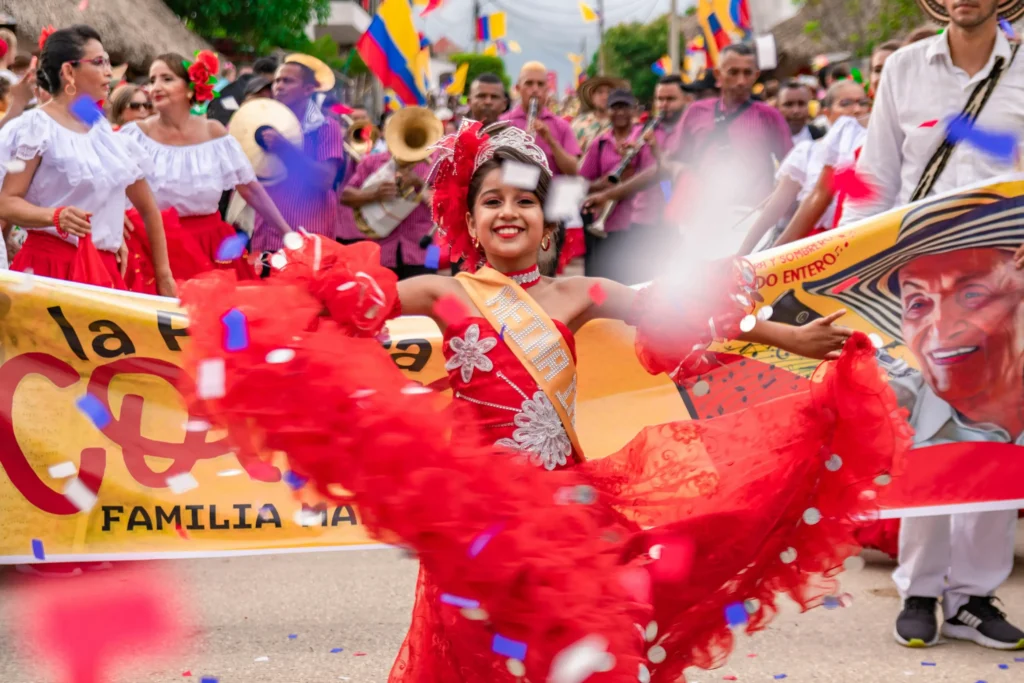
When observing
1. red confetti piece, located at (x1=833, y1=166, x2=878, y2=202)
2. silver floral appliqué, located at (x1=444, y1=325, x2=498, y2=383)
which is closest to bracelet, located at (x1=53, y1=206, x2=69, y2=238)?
silver floral appliqué, located at (x1=444, y1=325, x2=498, y2=383)

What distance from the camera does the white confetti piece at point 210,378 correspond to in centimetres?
242

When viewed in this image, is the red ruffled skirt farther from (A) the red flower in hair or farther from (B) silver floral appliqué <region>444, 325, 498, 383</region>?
(B) silver floral appliqué <region>444, 325, 498, 383</region>

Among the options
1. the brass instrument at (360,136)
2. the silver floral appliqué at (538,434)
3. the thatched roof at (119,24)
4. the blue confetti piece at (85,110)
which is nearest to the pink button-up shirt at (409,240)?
the thatched roof at (119,24)

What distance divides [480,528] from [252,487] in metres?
2.23

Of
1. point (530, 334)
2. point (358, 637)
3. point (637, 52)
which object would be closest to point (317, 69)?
point (358, 637)

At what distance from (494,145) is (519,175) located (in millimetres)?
133

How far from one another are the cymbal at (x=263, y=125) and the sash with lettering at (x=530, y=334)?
510cm

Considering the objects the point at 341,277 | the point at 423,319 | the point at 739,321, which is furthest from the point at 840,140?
the point at 341,277

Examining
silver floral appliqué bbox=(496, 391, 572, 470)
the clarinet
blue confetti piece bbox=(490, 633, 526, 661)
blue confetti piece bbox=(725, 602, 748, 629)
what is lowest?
the clarinet

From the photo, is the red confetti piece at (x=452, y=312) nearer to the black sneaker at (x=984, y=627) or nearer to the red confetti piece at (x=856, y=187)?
the red confetti piece at (x=856, y=187)

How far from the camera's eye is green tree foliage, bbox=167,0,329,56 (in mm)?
22797

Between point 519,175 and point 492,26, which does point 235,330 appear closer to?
point 519,175

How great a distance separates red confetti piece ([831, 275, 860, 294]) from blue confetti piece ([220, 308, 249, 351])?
2.63m

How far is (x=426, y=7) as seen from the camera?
34.6 feet
